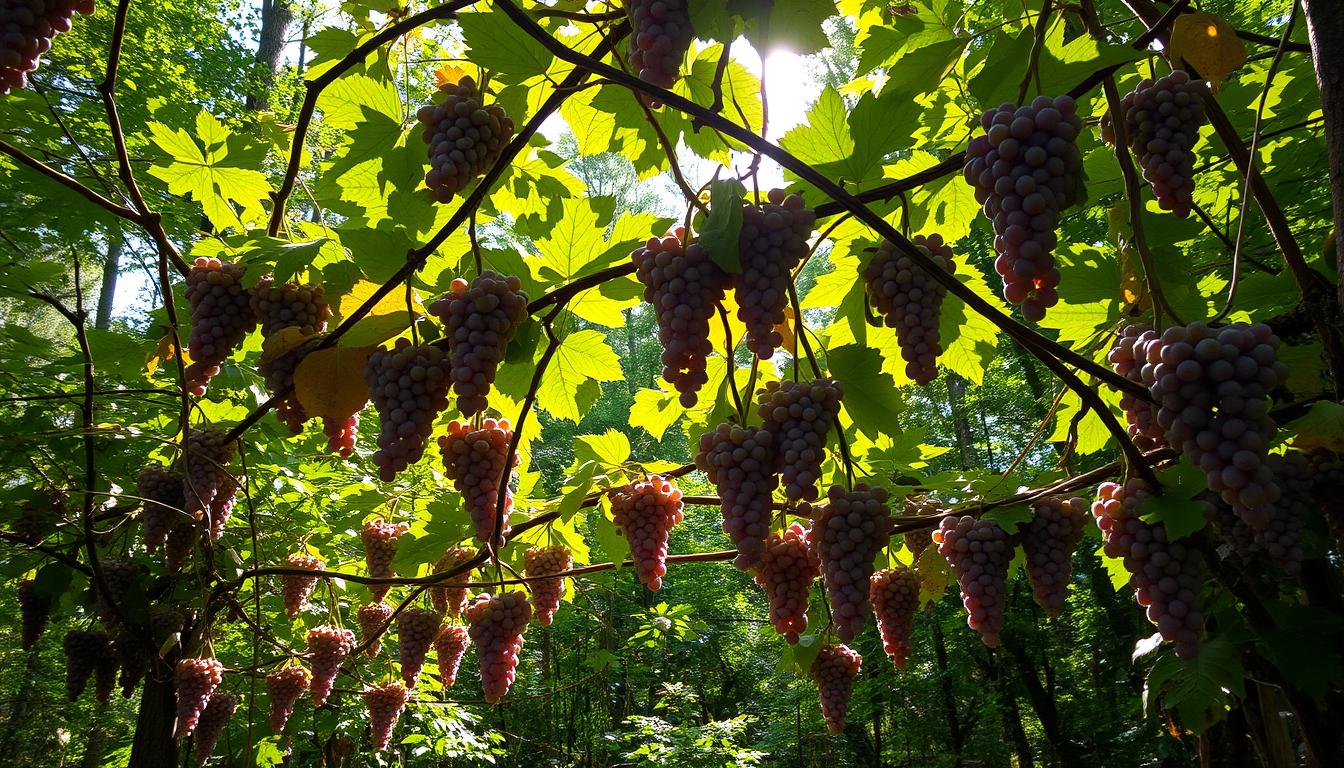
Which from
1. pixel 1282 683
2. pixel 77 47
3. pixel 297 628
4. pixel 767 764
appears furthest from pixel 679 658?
pixel 1282 683

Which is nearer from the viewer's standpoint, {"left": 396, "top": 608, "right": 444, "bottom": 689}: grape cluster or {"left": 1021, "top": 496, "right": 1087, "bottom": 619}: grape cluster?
{"left": 1021, "top": 496, "right": 1087, "bottom": 619}: grape cluster

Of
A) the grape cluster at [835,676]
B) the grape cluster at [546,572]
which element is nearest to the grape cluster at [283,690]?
the grape cluster at [546,572]

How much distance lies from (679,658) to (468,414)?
17433 millimetres

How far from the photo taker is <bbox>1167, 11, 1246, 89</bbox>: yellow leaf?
937 millimetres

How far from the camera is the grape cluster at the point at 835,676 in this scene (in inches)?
50.3

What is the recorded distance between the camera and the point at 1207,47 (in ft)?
3.10

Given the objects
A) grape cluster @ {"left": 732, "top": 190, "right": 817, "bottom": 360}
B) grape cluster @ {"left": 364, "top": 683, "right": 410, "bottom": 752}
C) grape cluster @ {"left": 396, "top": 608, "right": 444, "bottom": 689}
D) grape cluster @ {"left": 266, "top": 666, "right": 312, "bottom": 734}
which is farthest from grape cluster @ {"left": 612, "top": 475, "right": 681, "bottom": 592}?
grape cluster @ {"left": 266, "top": 666, "right": 312, "bottom": 734}

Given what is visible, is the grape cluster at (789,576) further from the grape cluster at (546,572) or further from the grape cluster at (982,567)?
the grape cluster at (546,572)

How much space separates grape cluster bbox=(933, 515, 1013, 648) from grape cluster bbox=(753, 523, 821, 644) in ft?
0.65

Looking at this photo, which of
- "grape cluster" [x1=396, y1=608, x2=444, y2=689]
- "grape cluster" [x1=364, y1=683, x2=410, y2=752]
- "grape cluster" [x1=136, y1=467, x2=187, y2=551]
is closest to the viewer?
"grape cluster" [x1=136, y1=467, x2=187, y2=551]

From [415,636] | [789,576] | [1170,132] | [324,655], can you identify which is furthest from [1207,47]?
[324,655]

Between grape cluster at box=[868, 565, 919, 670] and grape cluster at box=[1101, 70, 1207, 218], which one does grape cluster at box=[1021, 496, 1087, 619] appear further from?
grape cluster at box=[1101, 70, 1207, 218]

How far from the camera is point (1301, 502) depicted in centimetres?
93

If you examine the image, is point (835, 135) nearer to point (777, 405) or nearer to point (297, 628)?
point (777, 405)
